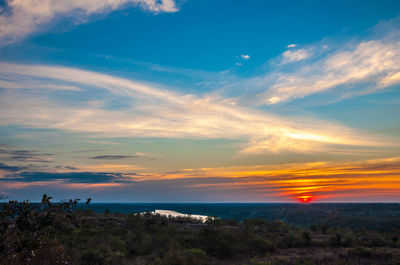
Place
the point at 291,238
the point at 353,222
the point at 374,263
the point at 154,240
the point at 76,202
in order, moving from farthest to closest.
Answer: the point at 353,222
the point at 291,238
the point at 154,240
the point at 374,263
the point at 76,202

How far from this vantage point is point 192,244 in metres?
22.4

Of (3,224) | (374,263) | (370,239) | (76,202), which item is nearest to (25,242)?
(3,224)

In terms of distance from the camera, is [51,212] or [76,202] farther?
[76,202]

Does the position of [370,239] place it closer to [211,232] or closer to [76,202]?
[211,232]

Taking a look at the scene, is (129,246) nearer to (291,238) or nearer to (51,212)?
(291,238)

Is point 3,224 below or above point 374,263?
above

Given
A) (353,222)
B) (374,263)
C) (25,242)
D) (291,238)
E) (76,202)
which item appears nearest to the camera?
(25,242)

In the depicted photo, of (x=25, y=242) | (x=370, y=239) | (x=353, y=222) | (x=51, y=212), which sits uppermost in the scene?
(x=51, y=212)

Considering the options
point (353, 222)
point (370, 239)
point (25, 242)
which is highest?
point (25, 242)

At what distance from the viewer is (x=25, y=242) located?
440 centimetres

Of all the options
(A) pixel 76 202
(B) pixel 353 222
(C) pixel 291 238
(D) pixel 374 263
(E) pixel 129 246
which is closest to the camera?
(A) pixel 76 202

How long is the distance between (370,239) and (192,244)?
15.6m

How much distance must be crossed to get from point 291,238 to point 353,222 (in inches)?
1829

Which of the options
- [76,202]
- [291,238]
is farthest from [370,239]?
[76,202]
